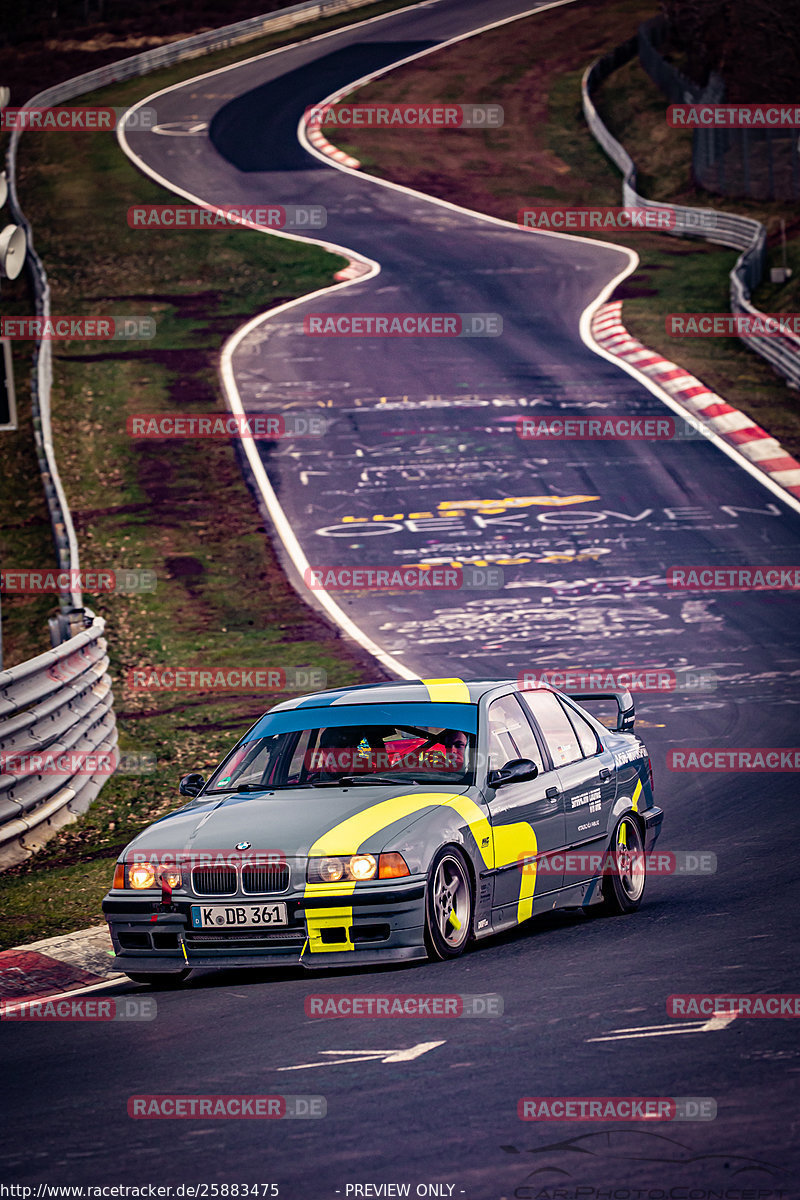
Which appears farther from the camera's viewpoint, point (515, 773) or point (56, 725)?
point (56, 725)

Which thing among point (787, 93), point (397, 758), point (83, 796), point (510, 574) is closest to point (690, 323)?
point (510, 574)

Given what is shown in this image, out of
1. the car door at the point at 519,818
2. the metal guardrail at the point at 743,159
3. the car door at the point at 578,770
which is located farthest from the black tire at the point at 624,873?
the metal guardrail at the point at 743,159

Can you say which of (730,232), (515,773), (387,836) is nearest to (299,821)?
(387,836)

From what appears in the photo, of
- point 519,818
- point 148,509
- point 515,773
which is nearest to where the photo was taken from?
point 515,773

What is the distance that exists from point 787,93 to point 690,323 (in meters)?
16.4

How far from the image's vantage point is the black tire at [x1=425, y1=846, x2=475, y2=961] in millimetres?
7875

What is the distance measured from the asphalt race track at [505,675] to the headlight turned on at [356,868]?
49 cm

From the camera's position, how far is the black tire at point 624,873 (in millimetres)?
9438

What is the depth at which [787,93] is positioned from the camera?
4619 cm

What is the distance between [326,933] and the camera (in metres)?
7.80

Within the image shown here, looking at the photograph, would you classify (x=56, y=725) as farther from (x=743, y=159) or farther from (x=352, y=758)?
(x=743, y=159)

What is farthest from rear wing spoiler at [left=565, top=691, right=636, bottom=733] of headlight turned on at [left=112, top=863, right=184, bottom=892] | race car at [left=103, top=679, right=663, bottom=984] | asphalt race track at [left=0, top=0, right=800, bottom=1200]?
headlight turned on at [left=112, top=863, right=184, bottom=892]

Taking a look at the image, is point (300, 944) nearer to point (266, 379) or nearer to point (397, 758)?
point (397, 758)

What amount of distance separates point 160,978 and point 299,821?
1.06 metres
